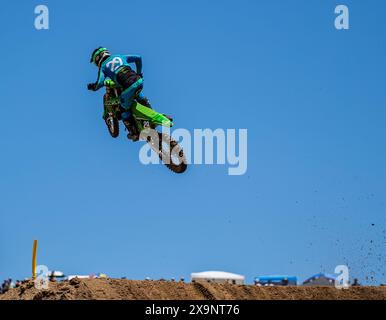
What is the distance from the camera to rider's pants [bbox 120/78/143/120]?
19.4 metres

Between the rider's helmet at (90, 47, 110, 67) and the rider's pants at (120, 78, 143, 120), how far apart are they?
3.36 ft

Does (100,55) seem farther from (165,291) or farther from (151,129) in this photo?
(165,291)

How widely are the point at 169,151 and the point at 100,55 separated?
290 cm

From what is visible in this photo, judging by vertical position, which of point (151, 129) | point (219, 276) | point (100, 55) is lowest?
point (219, 276)

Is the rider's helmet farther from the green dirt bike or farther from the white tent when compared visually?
the white tent

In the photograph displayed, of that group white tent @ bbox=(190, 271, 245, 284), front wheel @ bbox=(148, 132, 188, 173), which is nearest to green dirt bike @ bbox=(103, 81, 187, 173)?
front wheel @ bbox=(148, 132, 188, 173)

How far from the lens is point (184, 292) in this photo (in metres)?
19.0

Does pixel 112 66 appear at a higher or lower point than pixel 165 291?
higher

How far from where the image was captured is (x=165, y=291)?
1875 centimetres

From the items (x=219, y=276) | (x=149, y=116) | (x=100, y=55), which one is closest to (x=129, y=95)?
(x=149, y=116)

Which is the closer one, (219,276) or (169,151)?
(169,151)
